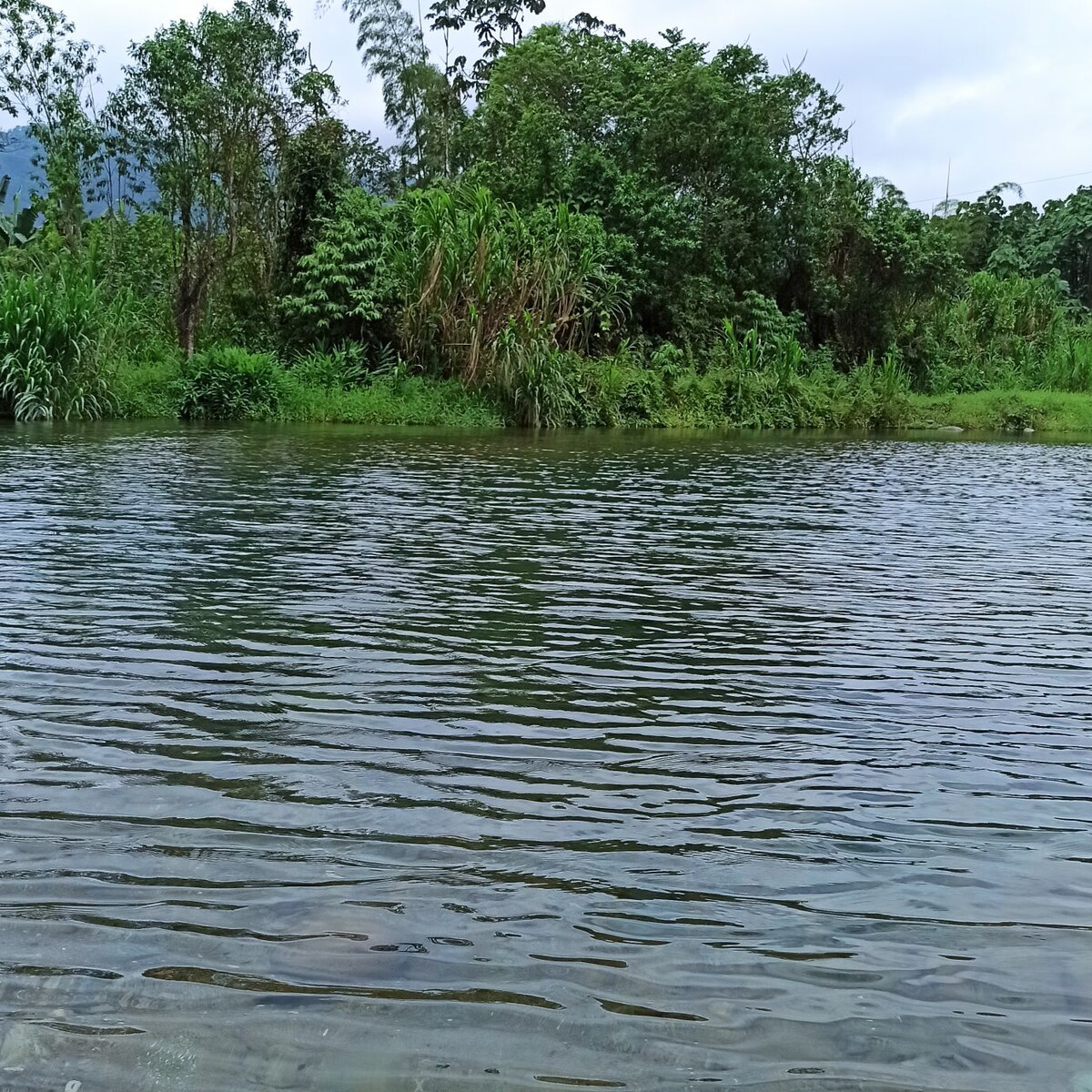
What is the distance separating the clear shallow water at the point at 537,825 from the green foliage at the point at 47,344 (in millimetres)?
12850

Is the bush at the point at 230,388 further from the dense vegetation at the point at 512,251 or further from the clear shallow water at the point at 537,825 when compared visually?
the clear shallow water at the point at 537,825

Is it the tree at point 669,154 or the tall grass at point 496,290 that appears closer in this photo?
the tall grass at point 496,290

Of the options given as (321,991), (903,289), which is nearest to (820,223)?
(903,289)

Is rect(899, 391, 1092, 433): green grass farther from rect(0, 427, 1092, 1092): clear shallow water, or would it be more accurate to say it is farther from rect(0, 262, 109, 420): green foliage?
rect(0, 427, 1092, 1092): clear shallow water

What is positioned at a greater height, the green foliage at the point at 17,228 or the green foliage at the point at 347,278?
the green foliage at the point at 17,228

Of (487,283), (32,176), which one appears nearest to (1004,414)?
(487,283)

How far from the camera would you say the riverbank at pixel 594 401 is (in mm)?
23484

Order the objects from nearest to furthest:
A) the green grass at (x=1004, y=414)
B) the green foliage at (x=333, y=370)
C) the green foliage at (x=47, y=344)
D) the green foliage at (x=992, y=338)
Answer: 1. the green foliage at (x=47, y=344)
2. the green foliage at (x=333, y=370)
3. the green grass at (x=1004, y=414)
4. the green foliage at (x=992, y=338)

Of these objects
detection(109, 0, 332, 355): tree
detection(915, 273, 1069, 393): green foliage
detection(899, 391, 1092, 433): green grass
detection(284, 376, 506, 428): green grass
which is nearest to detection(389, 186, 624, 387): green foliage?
detection(284, 376, 506, 428): green grass

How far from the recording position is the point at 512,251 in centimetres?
2408

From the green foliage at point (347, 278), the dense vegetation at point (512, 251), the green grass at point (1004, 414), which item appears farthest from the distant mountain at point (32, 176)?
the green grass at point (1004, 414)

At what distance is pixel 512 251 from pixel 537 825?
72.2 feet

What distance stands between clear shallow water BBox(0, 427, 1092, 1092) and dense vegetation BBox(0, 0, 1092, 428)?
16.7 metres

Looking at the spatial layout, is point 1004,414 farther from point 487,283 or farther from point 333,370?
point 333,370
